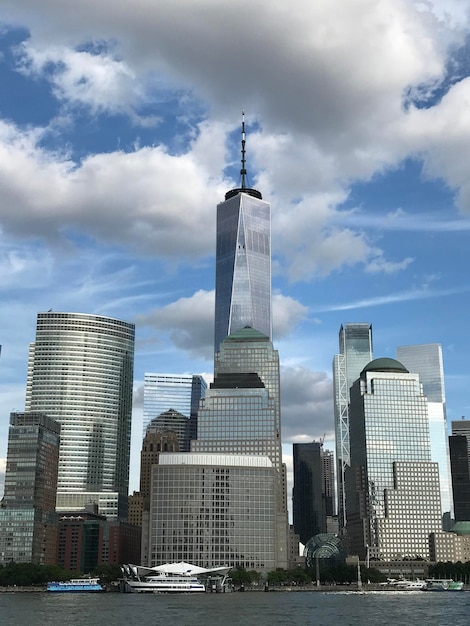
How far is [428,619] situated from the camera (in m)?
161

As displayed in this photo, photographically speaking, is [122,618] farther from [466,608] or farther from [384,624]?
[466,608]

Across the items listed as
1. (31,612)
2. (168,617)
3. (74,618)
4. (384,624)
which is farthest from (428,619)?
(31,612)

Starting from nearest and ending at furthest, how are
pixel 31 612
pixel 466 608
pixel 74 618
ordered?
pixel 74 618
pixel 31 612
pixel 466 608

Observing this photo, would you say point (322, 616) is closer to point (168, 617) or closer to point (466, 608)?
point (168, 617)

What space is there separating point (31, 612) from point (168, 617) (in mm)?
34906

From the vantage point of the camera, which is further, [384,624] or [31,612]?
[31,612]

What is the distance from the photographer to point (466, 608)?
197m

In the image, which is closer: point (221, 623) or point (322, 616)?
point (221, 623)

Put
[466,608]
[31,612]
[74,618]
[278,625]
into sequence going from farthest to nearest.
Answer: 1. [466,608]
2. [31,612]
3. [74,618]
4. [278,625]

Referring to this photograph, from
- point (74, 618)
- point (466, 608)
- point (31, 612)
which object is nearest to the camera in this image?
point (74, 618)

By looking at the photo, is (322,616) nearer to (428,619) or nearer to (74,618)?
(428,619)

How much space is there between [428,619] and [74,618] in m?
68.1

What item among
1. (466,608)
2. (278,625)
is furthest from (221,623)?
(466,608)

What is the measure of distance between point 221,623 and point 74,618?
1207 inches
